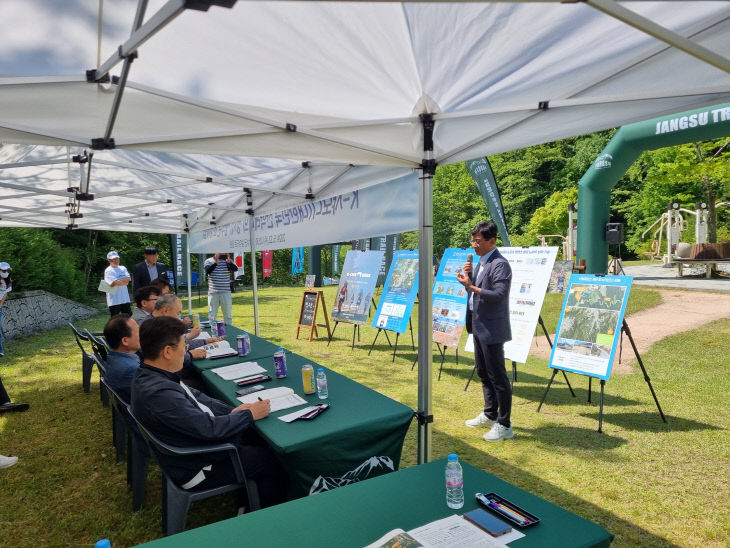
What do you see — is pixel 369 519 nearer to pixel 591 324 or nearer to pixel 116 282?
pixel 591 324

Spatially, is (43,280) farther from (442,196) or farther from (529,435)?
(442,196)

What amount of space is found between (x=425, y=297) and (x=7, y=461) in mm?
3630

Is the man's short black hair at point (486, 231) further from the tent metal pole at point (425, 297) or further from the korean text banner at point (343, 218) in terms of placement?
the tent metal pole at point (425, 297)

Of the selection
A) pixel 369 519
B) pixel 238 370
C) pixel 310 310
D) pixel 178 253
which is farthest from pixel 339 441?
pixel 178 253

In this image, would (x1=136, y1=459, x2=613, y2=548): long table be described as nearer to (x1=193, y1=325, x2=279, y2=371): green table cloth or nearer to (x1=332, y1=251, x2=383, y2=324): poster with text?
(x1=193, y1=325, x2=279, y2=371): green table cloth

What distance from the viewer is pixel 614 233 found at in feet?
23.2

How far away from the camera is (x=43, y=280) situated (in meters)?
10.6

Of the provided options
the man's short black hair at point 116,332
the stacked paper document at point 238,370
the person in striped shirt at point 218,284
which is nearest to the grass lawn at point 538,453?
the stacked paper document at point 238,370

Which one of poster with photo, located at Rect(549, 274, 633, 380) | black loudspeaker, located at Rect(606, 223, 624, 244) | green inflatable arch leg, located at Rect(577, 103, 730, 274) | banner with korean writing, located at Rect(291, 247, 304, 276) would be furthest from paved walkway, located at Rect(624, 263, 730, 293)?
banner with korean writing, located at Rect(291, 247, 304, 276)

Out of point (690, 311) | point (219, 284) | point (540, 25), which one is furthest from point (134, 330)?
point (690, 311)

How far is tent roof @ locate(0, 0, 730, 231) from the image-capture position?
67.7 inches

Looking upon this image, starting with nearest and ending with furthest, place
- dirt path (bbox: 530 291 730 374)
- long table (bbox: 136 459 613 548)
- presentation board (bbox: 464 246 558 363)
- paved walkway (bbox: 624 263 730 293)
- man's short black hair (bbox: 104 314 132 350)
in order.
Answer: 1. long table (bbox: 136 459 613 548)
2. man's short black hair (bbox: 104 314 132 350)
3. presentation board (bbox: 464 246 558 363)
4. dirt path (bbox: 530 291 730 374)
5. paved walkway (bbox: 624 263 730 293)

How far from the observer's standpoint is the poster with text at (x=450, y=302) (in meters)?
5.46

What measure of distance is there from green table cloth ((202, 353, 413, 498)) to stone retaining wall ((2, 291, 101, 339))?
9076mm
